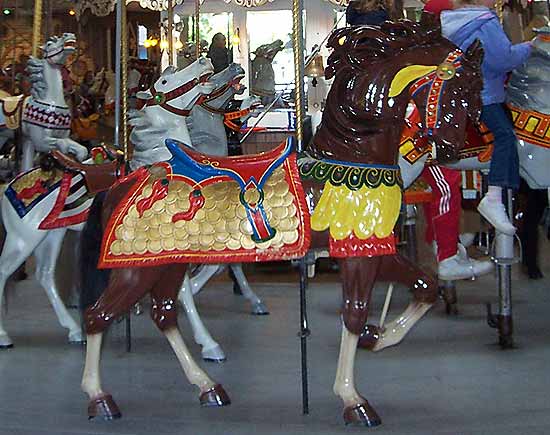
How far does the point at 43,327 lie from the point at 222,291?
1.64 m

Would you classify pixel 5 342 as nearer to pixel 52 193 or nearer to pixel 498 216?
pixel 52 193

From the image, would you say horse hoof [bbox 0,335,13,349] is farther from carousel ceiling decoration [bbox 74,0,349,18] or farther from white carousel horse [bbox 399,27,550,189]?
carousel ceiling decoration [bbox 74,0,349,18]

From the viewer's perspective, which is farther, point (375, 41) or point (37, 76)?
point (37, 76)

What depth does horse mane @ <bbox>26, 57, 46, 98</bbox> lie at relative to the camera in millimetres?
5617

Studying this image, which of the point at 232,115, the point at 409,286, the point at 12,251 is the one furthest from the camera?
the point at 232,115

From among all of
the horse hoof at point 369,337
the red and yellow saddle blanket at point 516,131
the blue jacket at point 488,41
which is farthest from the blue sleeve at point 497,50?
the horse hoof at point 369,337

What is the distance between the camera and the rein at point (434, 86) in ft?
10.5

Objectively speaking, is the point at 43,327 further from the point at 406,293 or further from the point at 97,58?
the point at 97,58

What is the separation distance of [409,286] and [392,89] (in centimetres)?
84

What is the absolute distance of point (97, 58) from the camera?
1617 cm

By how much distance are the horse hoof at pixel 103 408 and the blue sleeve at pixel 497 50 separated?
2.32 metres

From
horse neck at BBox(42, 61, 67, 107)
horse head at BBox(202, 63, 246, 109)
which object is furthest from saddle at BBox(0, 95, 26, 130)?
horse head at BBox(202, 63, 246, 109)

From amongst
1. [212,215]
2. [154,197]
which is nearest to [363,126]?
[212,215]

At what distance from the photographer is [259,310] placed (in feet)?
19.5
